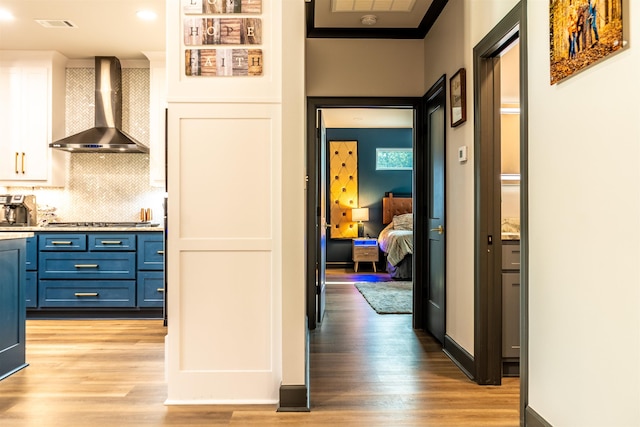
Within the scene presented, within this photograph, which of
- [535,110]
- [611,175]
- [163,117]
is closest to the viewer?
[611,175]

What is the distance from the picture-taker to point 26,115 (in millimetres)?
4777

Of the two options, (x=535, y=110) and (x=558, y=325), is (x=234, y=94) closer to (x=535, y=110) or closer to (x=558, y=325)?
(x=535, y=110)

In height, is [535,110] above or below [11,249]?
above

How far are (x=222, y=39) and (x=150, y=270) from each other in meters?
2.77

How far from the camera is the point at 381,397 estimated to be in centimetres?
250

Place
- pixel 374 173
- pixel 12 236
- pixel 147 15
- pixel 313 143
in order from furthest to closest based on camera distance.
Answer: pixel 374 173
pixel 313 143
pixel 147 15
pixel 12 236

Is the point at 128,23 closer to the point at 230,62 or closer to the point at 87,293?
the point at 230,62

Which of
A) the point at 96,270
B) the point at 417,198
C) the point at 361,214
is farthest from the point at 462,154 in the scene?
the point at 361,214

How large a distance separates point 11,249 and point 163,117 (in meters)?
2.30

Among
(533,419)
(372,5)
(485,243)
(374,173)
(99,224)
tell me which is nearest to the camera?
(533,419)

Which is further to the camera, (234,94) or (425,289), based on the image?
(425,289)

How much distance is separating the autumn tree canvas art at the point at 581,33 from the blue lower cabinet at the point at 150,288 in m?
3.86

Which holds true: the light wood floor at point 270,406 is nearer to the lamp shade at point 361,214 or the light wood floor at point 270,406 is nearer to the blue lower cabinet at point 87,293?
the blue lower cabinet at point 87,293

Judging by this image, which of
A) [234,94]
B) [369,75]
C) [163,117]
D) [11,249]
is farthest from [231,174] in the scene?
[163,117]
